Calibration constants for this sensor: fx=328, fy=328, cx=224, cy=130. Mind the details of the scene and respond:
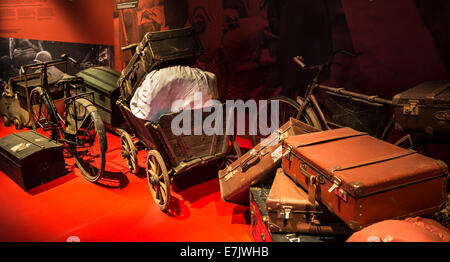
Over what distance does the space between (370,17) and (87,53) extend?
5.50 metres

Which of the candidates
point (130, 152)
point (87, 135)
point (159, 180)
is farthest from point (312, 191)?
point (87, 135)

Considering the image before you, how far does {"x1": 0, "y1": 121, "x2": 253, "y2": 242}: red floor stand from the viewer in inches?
123

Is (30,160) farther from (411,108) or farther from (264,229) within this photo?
(411,108)

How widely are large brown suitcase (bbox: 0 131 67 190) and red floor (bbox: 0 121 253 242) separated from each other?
102 mm

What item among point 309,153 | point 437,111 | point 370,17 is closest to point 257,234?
point 309,153

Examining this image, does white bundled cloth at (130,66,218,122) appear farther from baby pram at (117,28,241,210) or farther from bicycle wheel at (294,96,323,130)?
bicycle wheel at (294,96,323,130)

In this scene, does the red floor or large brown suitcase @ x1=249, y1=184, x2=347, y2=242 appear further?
the red floor

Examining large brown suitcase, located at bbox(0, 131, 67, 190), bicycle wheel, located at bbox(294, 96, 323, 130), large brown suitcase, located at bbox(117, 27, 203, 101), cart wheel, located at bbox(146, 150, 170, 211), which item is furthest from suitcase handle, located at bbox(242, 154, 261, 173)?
large brown suitcase, located at bbox(0, 131, 67, 190)

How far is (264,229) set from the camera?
105 inches

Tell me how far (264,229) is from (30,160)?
9.46ft
